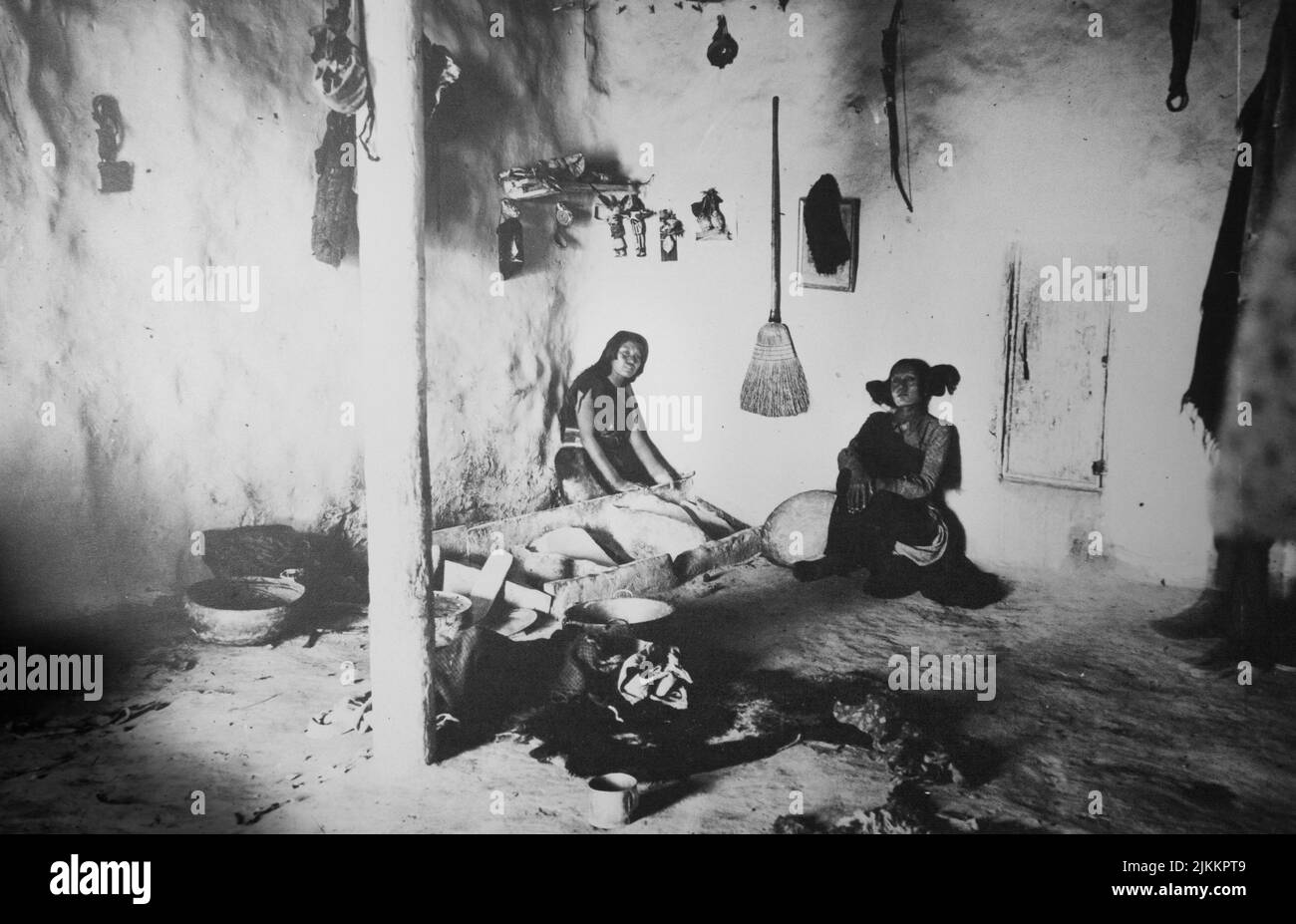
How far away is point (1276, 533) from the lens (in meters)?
4.62

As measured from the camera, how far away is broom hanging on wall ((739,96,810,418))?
18.3 ft

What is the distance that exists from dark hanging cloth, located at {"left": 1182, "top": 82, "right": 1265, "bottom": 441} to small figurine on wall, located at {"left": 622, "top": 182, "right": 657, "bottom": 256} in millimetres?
3163

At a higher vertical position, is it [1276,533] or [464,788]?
[1276,533]

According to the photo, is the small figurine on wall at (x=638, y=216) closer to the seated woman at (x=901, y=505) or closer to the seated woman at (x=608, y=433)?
the seated woman at (x=608, y=433)

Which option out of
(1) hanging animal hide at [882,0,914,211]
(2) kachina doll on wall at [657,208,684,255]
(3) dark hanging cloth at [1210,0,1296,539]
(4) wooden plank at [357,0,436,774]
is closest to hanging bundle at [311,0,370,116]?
(4) wooden plank at [357,0,436,774]

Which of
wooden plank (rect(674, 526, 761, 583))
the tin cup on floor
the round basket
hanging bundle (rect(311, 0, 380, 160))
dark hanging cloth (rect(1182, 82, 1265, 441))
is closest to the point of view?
the tin cup on floor

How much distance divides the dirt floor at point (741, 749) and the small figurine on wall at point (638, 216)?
253 centimetres

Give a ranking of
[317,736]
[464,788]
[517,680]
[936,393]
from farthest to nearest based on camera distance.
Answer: [936,393]
[517,680]
[317,736]
[464,788]

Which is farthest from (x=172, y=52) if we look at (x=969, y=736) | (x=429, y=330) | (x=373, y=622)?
(x=969, y=736)

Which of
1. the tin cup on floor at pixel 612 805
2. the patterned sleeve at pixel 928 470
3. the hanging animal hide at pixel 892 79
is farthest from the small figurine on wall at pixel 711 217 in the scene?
the tin cup on floor at pixel 612 805

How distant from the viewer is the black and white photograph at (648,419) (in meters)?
3.36

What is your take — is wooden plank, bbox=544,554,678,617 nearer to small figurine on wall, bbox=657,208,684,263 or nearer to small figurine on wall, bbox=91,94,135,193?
small figurine on wall, bbox=657,208,684,263

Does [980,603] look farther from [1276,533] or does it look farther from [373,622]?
[373,622]

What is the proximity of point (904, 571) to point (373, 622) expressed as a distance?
308 centimetres
